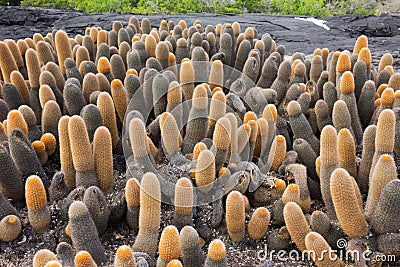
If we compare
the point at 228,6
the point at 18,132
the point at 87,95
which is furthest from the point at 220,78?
the point at 228,6

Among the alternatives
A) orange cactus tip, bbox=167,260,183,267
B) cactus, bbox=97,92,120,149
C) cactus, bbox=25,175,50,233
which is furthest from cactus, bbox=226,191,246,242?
cactus, bbox=97,92,120,149

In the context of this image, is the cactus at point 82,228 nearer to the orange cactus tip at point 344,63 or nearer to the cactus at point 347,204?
the cactus at point 347,204

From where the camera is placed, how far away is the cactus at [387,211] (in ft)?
5.27

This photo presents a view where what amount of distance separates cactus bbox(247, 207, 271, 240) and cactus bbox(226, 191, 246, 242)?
0.12 feet

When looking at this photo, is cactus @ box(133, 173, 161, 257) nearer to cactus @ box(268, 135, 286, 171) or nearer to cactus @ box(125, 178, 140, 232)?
cactus @ box(125, 178, 140, 232)

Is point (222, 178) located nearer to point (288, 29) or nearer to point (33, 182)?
point (33, 182)

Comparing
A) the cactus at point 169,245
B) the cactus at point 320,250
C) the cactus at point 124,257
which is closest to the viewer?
the cactus at point 124,257

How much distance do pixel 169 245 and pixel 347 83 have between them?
1.45 metres

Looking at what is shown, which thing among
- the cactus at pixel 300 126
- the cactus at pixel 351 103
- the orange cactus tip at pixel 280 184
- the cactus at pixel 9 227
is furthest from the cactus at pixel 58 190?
the cactus at pixel 351 103

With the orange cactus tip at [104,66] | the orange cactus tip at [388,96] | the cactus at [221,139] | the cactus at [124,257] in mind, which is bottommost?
the cactus at [124,257]

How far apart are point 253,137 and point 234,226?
1.78ft

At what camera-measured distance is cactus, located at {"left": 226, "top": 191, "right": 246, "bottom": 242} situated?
166 cm

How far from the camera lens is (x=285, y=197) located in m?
1.83

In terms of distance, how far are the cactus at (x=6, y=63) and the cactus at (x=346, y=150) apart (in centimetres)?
214
